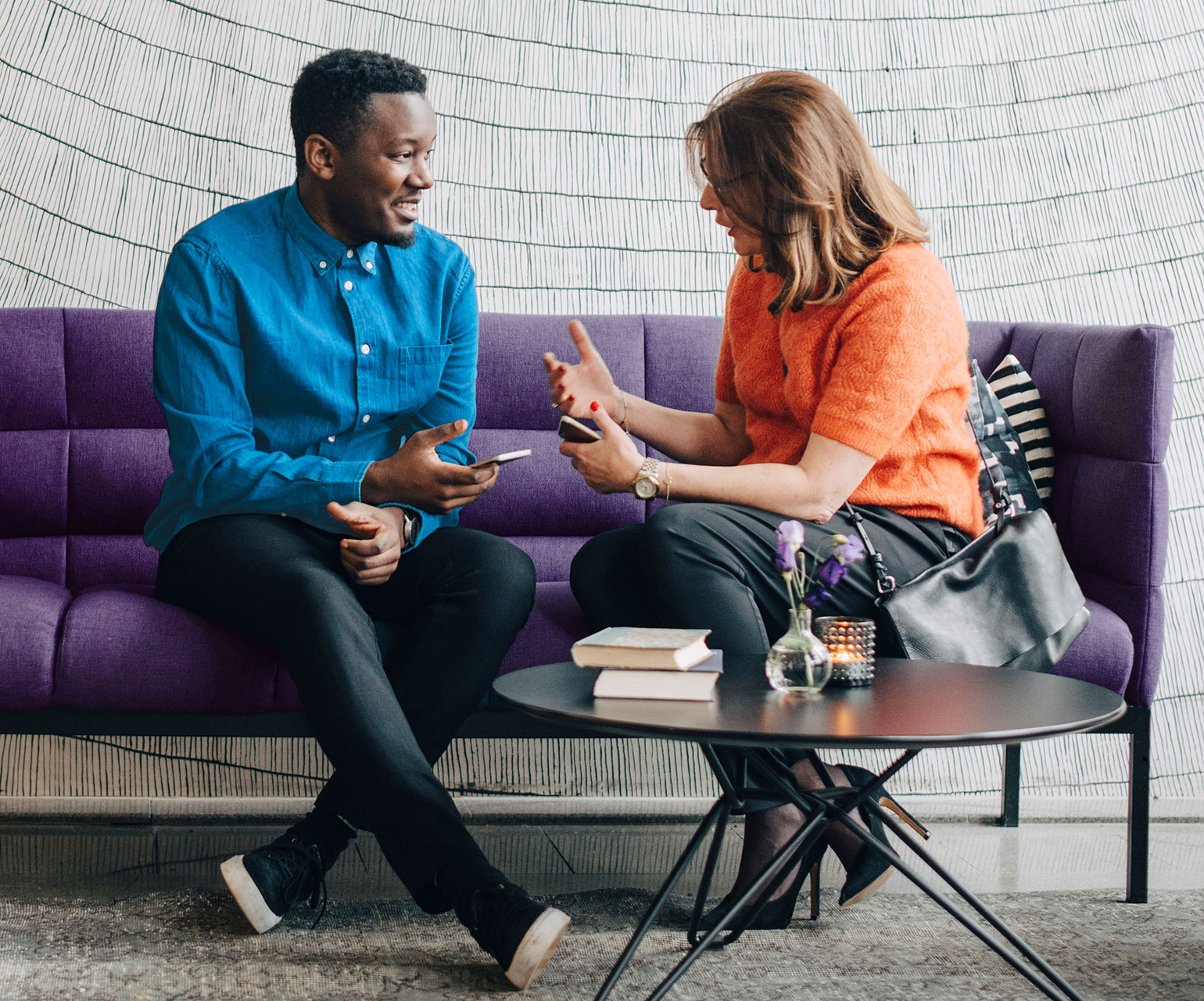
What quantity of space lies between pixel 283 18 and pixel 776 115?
126cm

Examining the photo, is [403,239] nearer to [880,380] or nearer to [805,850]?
[880,380]

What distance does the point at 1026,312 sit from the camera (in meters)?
2.47

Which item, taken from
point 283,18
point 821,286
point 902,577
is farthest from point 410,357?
point 283,18

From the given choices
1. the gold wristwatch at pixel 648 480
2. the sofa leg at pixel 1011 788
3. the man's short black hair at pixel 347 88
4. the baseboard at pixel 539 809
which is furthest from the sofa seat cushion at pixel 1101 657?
the man's short black hair at pixel 347 88

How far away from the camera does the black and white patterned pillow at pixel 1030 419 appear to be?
2047 mm

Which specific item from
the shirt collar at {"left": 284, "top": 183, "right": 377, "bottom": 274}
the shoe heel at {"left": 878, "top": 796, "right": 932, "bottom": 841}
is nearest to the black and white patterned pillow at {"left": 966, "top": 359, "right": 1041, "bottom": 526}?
the shoe heel at {"left": 878, "top": 796, "right": 932, "bottom": 841}

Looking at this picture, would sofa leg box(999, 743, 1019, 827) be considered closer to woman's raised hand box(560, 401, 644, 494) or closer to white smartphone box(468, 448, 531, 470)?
woman's raised hand box(560, 401, 644, 494)

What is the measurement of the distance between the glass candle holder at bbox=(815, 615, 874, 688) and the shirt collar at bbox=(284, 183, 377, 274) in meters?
0.97

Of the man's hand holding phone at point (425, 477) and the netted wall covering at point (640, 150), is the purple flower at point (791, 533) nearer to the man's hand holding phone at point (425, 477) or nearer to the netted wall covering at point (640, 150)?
the man's hand holding phone at point (425, 477)

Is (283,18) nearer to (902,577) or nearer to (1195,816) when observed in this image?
(902,577)

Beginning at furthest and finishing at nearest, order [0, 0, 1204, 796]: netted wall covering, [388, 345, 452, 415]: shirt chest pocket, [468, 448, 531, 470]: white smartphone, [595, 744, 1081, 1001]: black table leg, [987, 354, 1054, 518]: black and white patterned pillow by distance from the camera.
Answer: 1. [0, 0, 1204, 796]: netted wall covering
2. [987, 354, 1054, 518]: black and white patterned pillow
3. [388, 345, 452, 415]: shirt chest pocket
4. [468, 448, 531, 470]: white smartphone
5. [595, 744, 1081, 1001]: black table leg

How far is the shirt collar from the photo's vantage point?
176cm

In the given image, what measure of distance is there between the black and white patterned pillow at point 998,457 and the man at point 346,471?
0.71m

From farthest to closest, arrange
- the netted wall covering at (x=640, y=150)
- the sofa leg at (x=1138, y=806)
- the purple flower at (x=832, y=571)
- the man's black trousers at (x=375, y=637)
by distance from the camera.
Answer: the netted wall covering at (x=640, y=150), the sofa leg at (x=1138, y=806), the man's black trousers at (x=375, y=637), the purple flower at (x=832, y=571)
